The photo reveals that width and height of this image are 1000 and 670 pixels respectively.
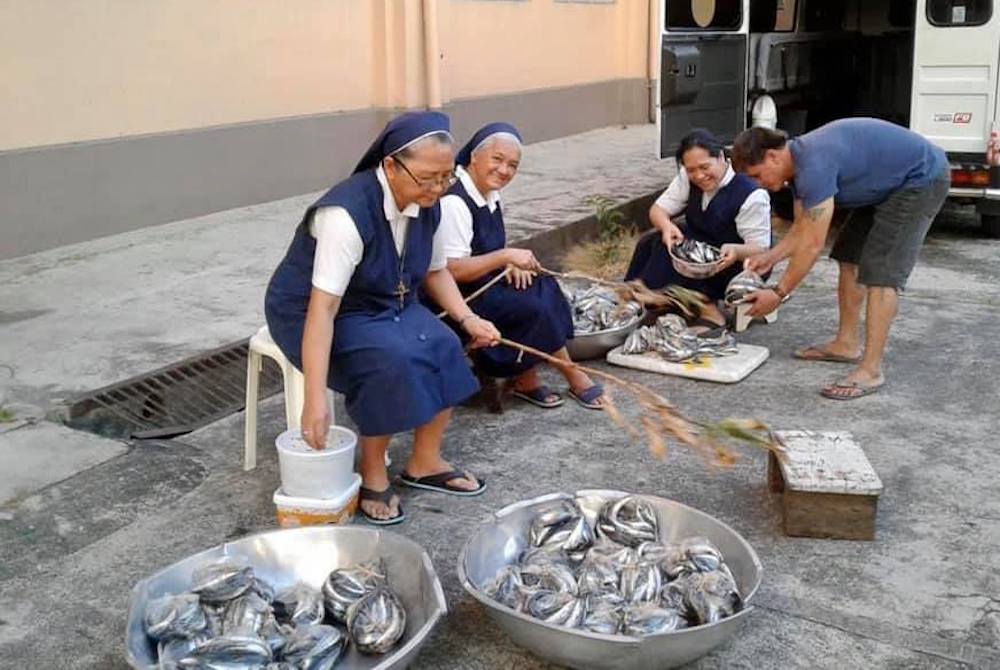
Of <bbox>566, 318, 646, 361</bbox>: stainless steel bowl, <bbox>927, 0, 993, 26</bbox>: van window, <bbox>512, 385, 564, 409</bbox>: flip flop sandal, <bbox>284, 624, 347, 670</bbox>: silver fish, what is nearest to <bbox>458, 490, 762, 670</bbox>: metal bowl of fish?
<bbox>284, 624, 347, 670</bbox>: silver fish

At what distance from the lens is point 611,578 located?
285 centimetres

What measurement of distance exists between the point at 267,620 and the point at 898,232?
3218 millimetres

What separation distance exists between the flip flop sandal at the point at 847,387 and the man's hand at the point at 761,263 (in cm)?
62

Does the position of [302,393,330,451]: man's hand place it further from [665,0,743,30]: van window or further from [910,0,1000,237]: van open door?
[910,0,1000,237]: van open door

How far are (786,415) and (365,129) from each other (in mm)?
5575

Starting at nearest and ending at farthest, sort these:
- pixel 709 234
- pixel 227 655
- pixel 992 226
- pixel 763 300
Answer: pixel 227 655
pixel 763 300
pixel 709 234
pixel 992 226

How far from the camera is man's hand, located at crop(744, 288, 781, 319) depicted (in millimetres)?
4761

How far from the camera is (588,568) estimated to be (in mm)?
2895

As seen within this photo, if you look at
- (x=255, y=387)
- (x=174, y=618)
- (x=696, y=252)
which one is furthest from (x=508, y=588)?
(x=696, y=252)

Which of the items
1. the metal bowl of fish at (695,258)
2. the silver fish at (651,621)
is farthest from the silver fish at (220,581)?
the metal bowl of fish at (695,258)

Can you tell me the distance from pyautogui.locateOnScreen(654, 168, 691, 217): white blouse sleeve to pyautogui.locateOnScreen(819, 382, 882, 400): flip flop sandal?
1.29m

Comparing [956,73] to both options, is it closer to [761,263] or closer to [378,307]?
[761,263]

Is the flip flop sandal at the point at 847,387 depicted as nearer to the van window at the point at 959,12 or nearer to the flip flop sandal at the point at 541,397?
the flip flop sandal at the point at 541,397

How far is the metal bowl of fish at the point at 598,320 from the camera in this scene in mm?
5043
